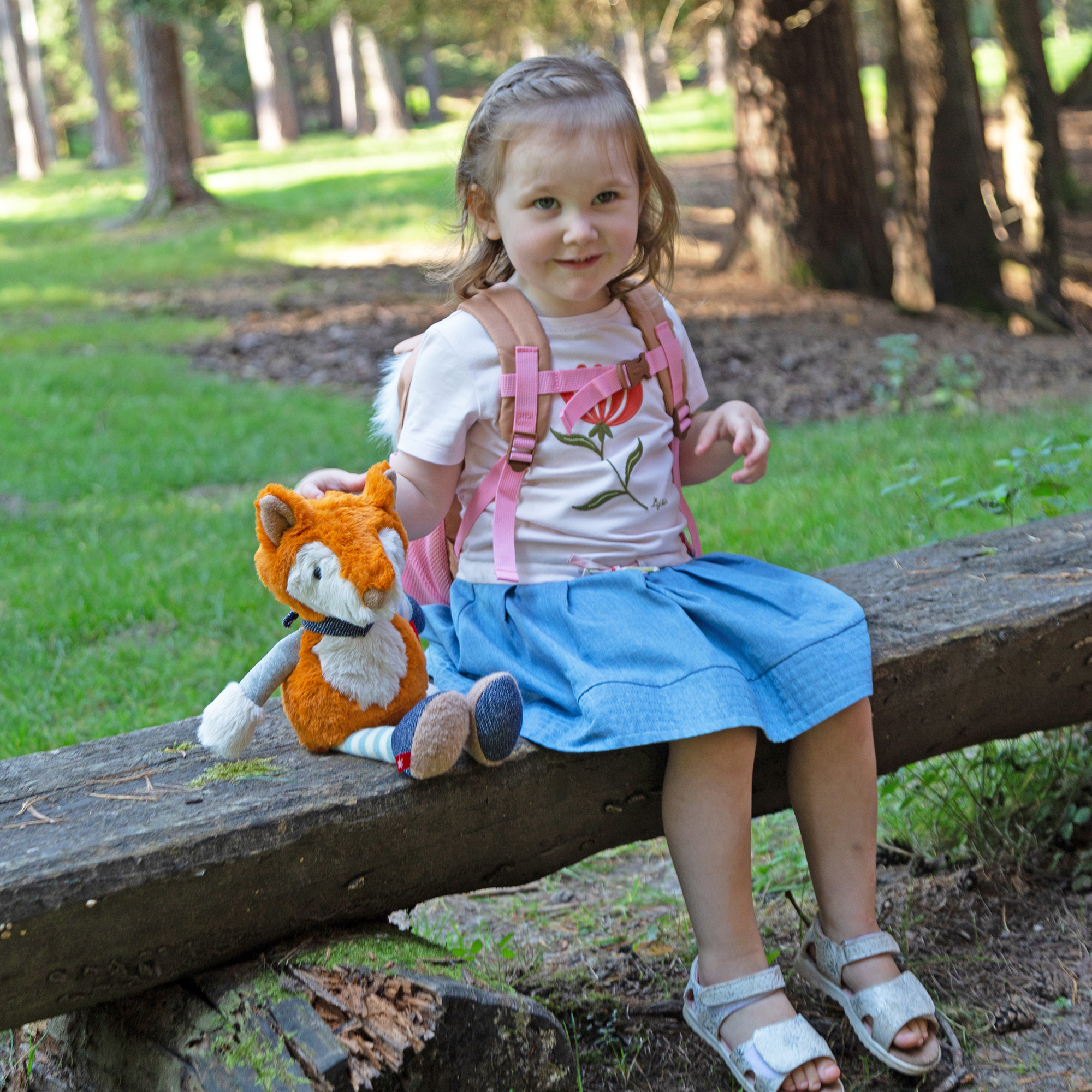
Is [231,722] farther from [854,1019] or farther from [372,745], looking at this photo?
[854,1019]

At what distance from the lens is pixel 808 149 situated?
9.09m

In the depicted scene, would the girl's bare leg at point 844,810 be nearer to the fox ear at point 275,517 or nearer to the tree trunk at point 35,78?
the fox ear at point 275,517

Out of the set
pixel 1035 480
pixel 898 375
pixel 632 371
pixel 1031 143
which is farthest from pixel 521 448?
pixel 1031 143

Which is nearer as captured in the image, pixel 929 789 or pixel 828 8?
pixel 929 789

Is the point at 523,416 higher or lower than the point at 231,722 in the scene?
higher

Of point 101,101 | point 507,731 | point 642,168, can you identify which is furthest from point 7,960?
point 101,101

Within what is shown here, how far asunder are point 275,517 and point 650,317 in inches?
40.1

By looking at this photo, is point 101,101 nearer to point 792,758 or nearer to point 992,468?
point 992,468

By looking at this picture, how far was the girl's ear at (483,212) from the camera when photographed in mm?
2371

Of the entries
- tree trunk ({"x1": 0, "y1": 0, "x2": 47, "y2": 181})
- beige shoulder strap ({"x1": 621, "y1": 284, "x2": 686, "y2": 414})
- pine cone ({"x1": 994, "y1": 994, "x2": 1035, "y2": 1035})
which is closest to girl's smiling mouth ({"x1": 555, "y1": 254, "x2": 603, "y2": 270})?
beige shoulder strap ({"x1": 621, "y1": 284, "x2": 686, "y2": 414})

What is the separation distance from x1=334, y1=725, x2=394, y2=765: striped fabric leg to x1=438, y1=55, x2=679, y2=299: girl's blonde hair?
1026 millimetres

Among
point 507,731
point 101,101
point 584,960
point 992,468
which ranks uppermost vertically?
point 101,101

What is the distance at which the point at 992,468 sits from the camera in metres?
4.97

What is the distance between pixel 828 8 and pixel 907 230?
182cm
